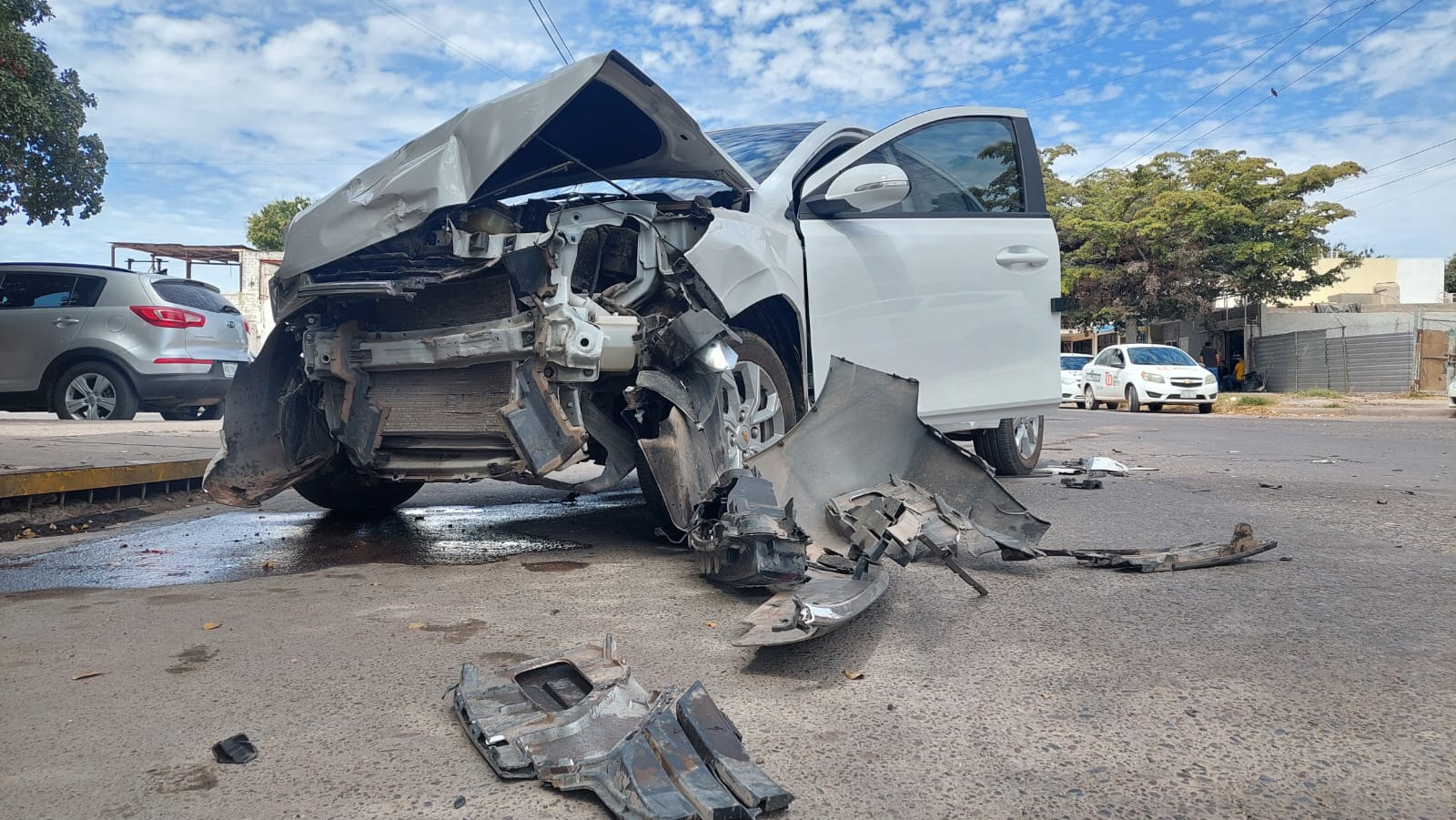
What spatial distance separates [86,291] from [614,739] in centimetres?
1005

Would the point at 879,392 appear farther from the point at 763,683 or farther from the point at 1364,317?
the point at 1364,317

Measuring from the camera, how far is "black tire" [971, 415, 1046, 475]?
6.53m

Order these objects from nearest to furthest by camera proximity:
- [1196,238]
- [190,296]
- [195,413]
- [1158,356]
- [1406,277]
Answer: [190,296] < [195,413] < [1158,356] < [1196,238] < [1406,277]

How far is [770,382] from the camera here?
14.5ft

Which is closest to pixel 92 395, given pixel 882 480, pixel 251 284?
pixel 882 480

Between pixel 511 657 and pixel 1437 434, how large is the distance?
40.4 ft

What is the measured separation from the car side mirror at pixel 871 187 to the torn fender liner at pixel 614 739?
2660 mm

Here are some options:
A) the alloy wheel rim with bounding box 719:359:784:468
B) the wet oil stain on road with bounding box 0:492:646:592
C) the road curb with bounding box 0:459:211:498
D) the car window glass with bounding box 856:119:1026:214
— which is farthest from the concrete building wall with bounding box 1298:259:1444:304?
the road curb with bounding box 0:459:211:498

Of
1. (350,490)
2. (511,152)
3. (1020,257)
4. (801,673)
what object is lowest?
(801,673)

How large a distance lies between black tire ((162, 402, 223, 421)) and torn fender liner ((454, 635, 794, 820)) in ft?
31.9

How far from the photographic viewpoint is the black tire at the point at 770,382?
153 inches

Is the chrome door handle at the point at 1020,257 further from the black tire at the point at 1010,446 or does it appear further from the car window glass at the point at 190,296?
the car window glass at the point at 190,296

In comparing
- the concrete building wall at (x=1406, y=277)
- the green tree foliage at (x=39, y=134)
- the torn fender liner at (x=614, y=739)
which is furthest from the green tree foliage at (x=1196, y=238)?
the torn fender liner at (x=614, y=739)

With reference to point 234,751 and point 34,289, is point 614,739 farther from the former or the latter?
point 34,289
